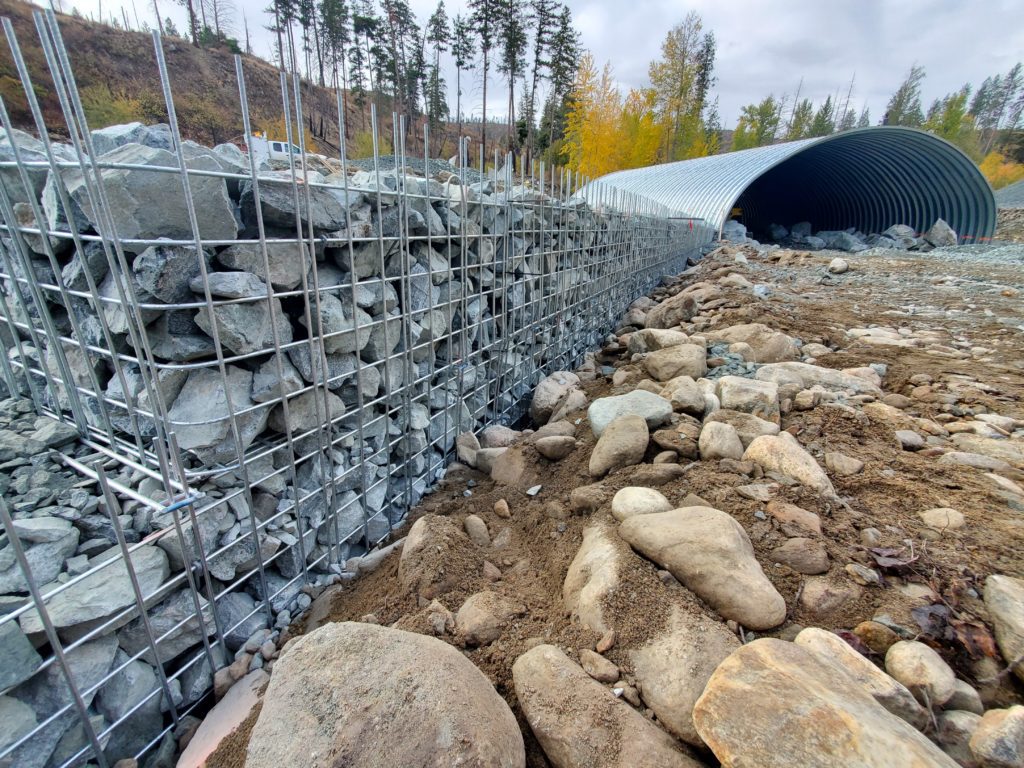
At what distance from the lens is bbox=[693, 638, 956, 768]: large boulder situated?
1121mm

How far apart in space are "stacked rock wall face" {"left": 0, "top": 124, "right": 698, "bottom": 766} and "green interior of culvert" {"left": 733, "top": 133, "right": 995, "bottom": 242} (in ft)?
63.7

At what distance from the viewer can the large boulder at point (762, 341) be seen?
464 centimetres

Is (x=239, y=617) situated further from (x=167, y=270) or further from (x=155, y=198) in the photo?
(x=155, y=198)

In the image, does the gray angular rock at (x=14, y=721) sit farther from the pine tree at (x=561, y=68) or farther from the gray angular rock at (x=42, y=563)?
the pine tree at (x=561, y=68)

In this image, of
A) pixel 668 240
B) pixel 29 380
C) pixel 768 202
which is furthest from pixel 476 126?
pixel 29 380

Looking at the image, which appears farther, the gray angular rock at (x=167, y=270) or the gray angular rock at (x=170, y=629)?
the gray angular rock at (x=170, y=629)

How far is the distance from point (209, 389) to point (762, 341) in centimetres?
479

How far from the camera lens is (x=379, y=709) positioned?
129cm

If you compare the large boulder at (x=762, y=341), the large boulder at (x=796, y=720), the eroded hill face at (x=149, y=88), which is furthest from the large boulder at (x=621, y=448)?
the eroded hill face at (x=149, y=88)

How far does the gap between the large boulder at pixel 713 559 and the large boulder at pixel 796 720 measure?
325 millimetres

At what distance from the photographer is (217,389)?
193 cm

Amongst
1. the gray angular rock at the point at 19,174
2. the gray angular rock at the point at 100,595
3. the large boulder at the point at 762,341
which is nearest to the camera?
the gray angular rock at the point at 100,595

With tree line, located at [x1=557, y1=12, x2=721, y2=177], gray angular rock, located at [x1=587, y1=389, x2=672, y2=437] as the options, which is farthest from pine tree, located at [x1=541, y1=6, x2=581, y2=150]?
gray angular rock, located at [x1=587, y1=389, x2=672, y2=437]

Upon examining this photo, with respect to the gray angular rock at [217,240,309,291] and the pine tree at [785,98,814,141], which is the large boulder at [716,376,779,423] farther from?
the pine tree at [785,98,814,141]
